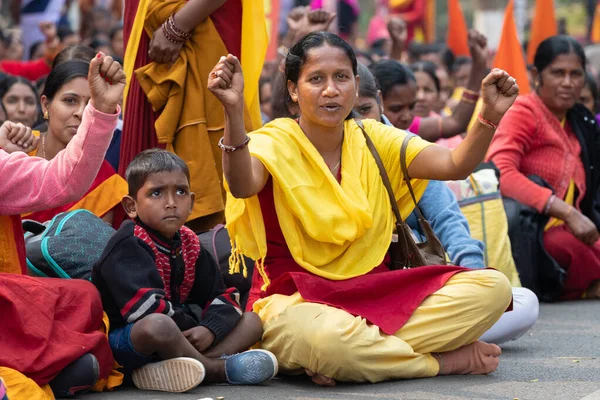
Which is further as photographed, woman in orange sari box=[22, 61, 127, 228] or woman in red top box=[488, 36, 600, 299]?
woman in red top box=[488, 36, 600, 299]

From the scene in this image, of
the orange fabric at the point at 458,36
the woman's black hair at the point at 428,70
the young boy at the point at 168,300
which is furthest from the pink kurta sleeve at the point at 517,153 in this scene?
the orange fabric at the point at 458,36

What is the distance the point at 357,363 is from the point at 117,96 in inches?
55.0

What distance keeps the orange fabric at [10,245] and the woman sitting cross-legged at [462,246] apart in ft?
6.10

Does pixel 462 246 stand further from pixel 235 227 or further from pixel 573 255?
pixel 573 255

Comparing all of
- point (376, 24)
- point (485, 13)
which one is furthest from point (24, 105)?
point (376, 24)

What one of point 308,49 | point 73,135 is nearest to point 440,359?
point 308,49

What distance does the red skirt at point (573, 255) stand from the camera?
755 cm

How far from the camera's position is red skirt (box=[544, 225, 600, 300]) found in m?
7.55

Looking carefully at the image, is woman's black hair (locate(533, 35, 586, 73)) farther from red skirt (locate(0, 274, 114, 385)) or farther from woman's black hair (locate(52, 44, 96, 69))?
red skirt (locate(0, 274, 114, 385))

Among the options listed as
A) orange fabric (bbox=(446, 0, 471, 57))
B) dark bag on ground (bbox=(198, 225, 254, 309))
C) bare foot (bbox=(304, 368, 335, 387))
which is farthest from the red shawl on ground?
orange fabric (bbox=(446, 0, 471, 57))

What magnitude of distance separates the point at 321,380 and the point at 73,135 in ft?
5.82

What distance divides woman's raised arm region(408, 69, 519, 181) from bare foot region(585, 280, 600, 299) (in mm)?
3284

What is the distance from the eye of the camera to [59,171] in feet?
13.6

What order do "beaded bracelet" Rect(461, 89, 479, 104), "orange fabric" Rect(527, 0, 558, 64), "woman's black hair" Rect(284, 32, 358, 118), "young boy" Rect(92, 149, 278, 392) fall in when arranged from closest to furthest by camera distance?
"young boy" Rect(92, 149, 278, 392) < "woman's black hair" Rect(284, 32, 358, 118) < "beaded bracelet" Rect(461, 89, 479, 104) < "orange fabric" Rect(527, 0, 558, 64)
